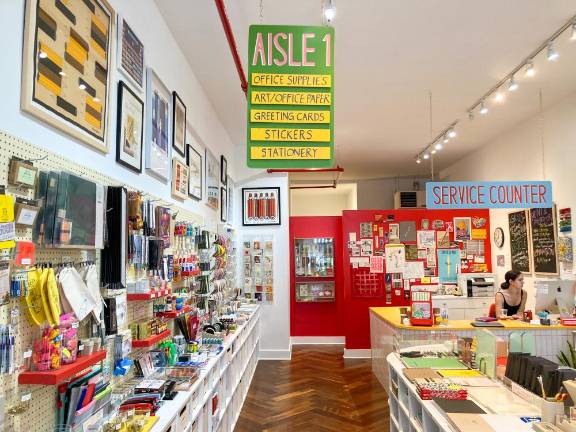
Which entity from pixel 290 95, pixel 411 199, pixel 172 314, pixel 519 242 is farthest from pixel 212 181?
pixel 411 199

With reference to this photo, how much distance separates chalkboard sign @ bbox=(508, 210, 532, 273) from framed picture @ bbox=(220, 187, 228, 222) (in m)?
4.60

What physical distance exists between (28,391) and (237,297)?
207 inches

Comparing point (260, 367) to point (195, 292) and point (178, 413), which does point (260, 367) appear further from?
point (178, 413)

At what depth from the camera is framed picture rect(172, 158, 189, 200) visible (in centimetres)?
365

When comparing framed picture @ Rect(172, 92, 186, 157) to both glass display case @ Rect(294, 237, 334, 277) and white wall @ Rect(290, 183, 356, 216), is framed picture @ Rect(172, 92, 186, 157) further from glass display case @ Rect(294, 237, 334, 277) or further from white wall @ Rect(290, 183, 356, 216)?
white wall @ Rect(290, 183, 356, 216)

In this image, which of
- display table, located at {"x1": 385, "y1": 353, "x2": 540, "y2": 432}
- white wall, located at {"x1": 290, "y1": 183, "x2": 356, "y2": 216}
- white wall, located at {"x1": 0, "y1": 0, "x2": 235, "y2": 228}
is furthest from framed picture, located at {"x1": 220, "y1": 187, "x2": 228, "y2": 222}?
white wall, located at {"x1": 290, "y1": 183, "x2": 356, "y2": 216}

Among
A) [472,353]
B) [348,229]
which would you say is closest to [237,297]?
[348,229]

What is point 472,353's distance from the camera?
3.27m

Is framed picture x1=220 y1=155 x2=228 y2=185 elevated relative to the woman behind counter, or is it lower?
elevated

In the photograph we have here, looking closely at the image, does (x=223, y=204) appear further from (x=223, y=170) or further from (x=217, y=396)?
(x=217, y=396)

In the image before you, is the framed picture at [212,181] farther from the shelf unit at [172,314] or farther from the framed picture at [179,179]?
the shelf unit at [172,314]

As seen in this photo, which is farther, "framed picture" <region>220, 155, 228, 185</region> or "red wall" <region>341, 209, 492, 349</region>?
"red wall" <region>341, 209, 492, 349</region>

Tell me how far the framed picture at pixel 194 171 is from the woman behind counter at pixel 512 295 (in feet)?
12.9

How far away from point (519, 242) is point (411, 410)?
16.5ft
